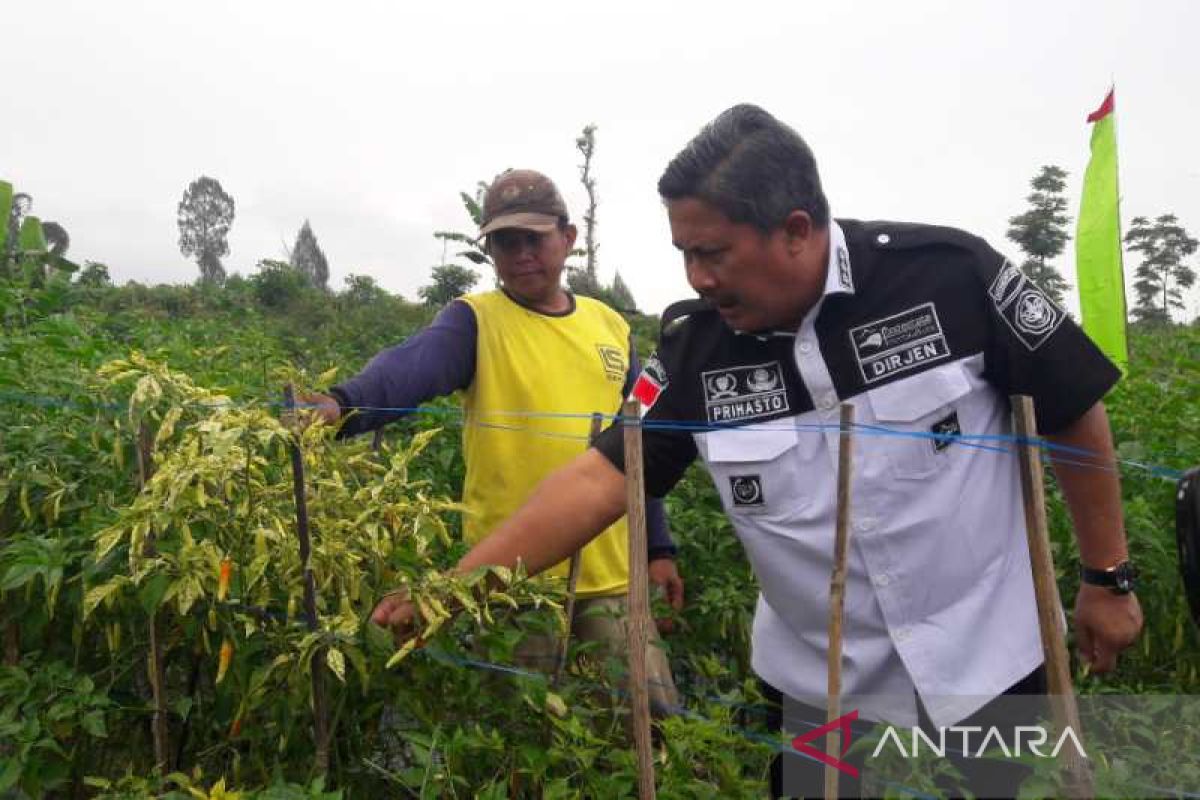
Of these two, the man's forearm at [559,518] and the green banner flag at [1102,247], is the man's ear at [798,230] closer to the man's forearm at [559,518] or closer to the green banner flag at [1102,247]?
the man's forearm at [559,518]

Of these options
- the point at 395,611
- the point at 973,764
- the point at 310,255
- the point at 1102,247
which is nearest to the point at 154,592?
the point at 395,611

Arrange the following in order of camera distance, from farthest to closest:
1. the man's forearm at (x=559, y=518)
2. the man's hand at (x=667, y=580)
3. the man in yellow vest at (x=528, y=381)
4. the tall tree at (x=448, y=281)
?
the tall tree at (x=448, y=281), the man's hand at (x=667, y=580), the man in yellow vest at (x=528, y=381), the man's forearm at (x=559, y=518)

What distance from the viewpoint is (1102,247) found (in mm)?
8477

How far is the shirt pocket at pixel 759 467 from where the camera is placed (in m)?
1.80

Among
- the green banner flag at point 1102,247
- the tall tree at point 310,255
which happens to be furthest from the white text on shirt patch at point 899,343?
the tall tree at point 310,255

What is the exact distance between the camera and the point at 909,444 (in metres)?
1.72

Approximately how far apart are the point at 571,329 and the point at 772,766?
1.31m

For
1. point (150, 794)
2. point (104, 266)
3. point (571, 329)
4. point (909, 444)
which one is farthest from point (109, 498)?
point (104, 266)

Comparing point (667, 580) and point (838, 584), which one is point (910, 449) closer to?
point (838, 584)

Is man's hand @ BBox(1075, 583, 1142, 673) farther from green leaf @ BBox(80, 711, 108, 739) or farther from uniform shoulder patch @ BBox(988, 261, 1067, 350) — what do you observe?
green leaf @ BBox(80, 711, 108, 739)

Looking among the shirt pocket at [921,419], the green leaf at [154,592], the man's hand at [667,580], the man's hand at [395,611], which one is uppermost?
the shirt pocket at [921,419]

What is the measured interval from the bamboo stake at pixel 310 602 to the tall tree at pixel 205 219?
61.3 metres

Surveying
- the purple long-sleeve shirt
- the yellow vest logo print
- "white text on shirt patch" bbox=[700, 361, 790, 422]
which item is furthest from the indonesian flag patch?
the yellow vest logo print

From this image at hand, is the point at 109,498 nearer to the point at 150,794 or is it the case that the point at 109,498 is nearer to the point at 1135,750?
the point at 150,794
